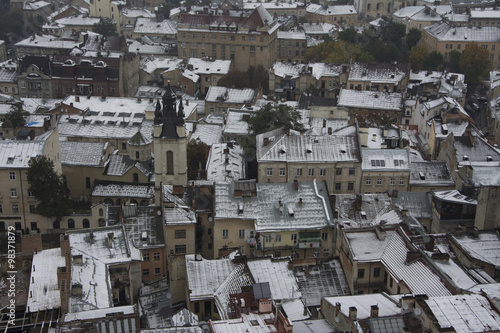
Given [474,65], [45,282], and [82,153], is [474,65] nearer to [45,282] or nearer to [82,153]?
[82,153]

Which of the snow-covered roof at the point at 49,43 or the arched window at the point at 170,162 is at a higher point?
the snow-covered roof at the point at 49,43

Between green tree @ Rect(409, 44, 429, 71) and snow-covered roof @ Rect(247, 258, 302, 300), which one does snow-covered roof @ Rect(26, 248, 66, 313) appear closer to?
snow-covered roof @ Rect(247, 258, 302, 300)

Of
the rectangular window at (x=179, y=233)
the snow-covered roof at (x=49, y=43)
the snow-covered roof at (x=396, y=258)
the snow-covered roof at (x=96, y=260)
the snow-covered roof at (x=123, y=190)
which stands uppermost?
the snow-covered roof at (x=49, y=43)

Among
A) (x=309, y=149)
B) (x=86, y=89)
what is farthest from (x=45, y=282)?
(x=86, y=89)

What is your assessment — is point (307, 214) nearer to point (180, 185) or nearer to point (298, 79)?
point (180, 185)

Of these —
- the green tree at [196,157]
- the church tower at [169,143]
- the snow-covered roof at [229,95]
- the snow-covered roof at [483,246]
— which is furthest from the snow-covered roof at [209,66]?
the snow-covered roof at [483,246]

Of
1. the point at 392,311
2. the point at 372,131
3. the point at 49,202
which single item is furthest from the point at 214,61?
the point at 392,311

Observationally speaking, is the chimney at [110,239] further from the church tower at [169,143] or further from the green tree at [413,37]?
the green tree at [413,37]

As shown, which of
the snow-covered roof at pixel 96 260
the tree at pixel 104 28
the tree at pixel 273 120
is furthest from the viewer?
the tree at pixel 104 28
